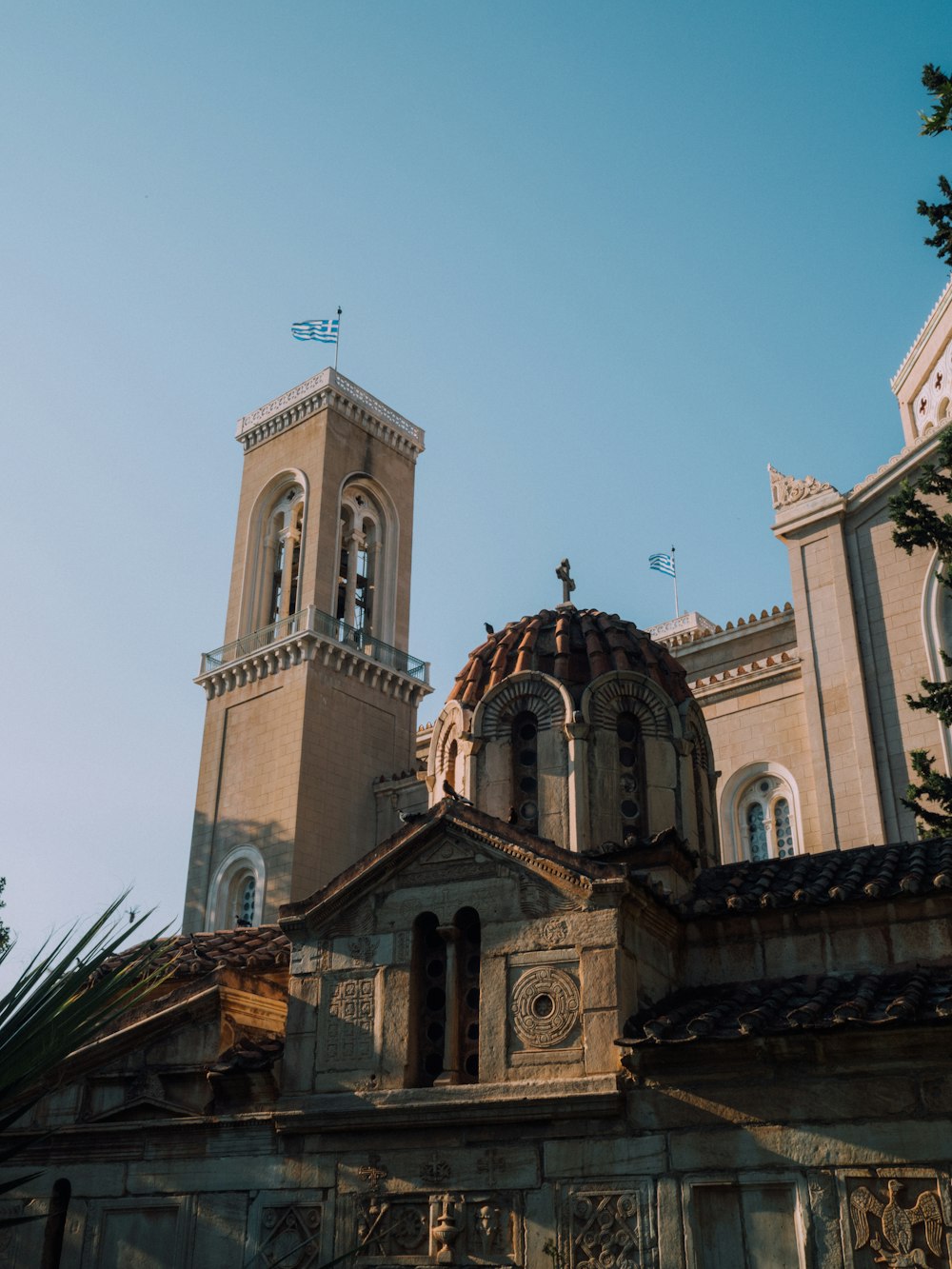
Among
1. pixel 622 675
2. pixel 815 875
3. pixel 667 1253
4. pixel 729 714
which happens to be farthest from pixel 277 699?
pixel 667 1253

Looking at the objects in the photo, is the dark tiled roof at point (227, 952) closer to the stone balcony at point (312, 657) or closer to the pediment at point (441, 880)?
the pediment at point (441, 880)

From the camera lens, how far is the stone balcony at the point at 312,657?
Answer: 110ft

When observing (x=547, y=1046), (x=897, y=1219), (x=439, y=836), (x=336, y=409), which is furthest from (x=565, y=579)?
(x=336, y=409)

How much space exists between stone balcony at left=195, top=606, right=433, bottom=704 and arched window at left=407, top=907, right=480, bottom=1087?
68.0ft

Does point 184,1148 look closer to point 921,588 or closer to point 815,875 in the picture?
point 815,875

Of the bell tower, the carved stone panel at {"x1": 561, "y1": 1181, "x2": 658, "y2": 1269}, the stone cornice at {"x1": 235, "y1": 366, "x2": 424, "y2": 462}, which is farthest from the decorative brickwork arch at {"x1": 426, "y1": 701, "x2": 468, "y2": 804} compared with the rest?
the stone cornice at {"x1": 235, "y1": 366, "x2": 424, "y2": 462}

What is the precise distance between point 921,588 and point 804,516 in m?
3.26

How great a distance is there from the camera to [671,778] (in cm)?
1527

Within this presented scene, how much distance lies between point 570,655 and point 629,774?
1702mm

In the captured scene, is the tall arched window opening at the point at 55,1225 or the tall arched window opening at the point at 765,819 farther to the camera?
the tall arched window opening at the point at 765,819

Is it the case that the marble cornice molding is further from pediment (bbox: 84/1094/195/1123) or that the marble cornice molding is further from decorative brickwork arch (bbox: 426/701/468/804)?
pediment (bbox: 84/1094/195/1123)

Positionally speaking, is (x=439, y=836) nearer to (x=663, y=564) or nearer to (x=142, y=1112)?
(x=142, y=1112)

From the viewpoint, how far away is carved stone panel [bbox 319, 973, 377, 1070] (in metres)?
12.4

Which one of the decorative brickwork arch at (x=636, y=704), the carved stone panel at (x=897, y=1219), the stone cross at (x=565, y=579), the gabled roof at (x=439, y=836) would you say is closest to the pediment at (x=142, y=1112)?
the gabled roof at (x=439, y=836)
